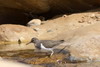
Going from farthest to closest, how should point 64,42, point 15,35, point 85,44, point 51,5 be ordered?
point 51,5 → point 15,35 → point 64,42 → point 85,44

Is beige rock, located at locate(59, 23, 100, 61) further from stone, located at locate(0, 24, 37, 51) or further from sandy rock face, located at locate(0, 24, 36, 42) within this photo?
sandy rock face, located at locate(0, 24, 36, 42)

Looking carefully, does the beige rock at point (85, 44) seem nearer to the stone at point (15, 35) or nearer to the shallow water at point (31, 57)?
the shallow water at point (31, 57)

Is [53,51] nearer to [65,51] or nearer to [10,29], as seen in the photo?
[65,51]

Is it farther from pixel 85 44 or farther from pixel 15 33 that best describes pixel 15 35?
pixel 85 44

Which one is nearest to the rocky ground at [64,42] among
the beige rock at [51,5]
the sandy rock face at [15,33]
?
the sandy rock face at [15,33]

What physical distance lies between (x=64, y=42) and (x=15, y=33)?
4850 mm

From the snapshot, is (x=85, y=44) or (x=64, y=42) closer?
(x=85, y=44)

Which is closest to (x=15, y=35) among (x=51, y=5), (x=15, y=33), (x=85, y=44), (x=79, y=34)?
(x=15, y=33)

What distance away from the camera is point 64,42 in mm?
12406

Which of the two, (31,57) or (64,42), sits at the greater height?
(64,42)

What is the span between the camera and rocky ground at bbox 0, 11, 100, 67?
33.7 feet

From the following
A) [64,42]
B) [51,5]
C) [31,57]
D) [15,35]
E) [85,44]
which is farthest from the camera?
[51,5]

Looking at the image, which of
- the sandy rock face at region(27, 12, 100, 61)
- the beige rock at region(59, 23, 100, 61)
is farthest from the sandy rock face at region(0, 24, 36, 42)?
the beige rock at region(59, 23, 100, 61)

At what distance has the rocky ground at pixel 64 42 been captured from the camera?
10.3 metres
